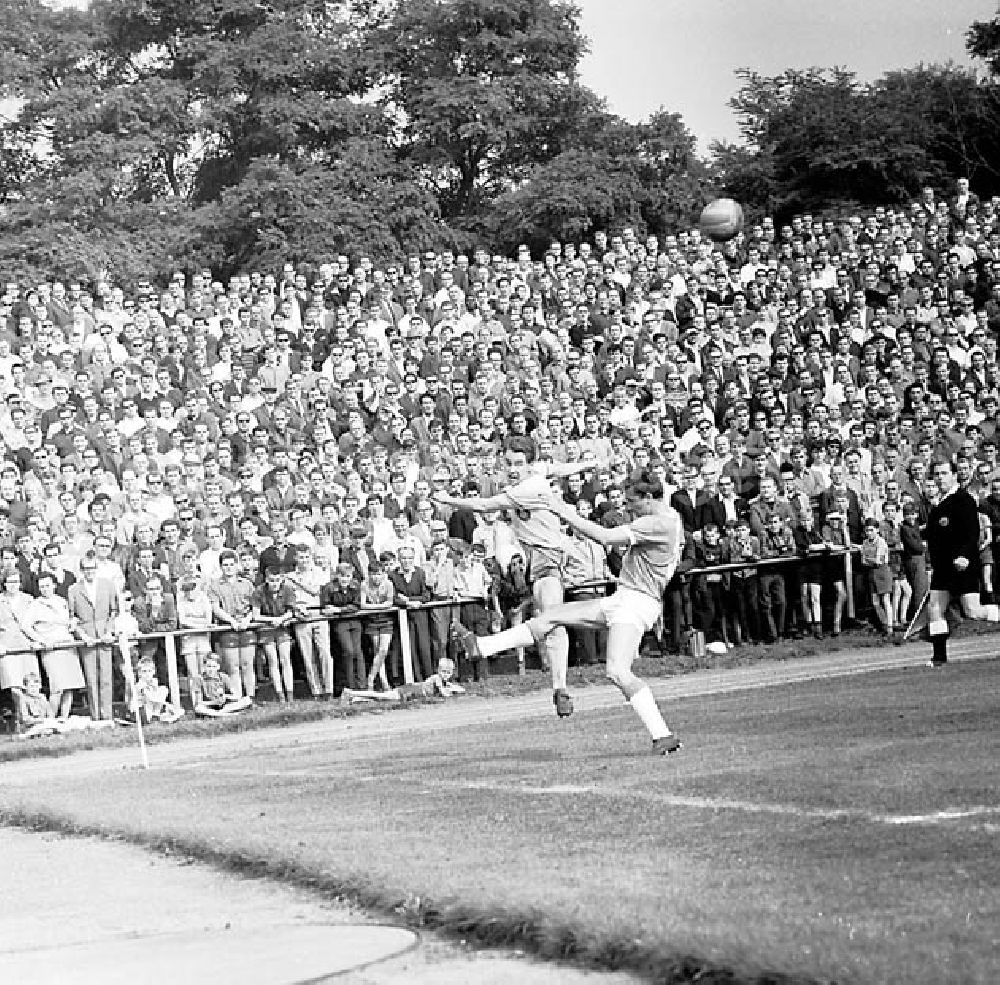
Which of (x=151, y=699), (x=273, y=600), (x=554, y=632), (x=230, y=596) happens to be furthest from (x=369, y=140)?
(x=554, y=632)

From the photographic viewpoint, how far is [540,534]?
16688 mm

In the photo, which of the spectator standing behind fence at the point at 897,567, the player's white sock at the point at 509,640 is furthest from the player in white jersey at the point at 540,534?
the spectator standing behind fence at the point at 897,567

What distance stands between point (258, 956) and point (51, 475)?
16.9 m

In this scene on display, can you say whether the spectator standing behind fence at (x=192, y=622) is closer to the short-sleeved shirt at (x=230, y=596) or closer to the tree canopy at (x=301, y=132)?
the short-sleeved shirt at (x=230, y=596)

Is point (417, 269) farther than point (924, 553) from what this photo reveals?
Yes

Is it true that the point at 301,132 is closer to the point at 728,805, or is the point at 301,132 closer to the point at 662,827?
the point at 728,805

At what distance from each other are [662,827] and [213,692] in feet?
42.8

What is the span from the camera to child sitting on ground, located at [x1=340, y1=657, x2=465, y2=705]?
22578 millimetres

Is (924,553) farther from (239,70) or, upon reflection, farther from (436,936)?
(239,70)

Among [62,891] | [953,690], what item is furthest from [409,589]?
[62,891]

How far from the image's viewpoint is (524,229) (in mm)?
45844

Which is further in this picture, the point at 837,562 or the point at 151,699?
the point at 837,562

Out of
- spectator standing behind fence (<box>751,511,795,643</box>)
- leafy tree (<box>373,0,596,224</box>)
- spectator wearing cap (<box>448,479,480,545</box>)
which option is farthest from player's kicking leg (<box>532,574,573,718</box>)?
leafy tree (<box>373,0,596,224</box>)

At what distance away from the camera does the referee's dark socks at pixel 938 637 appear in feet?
62.7
